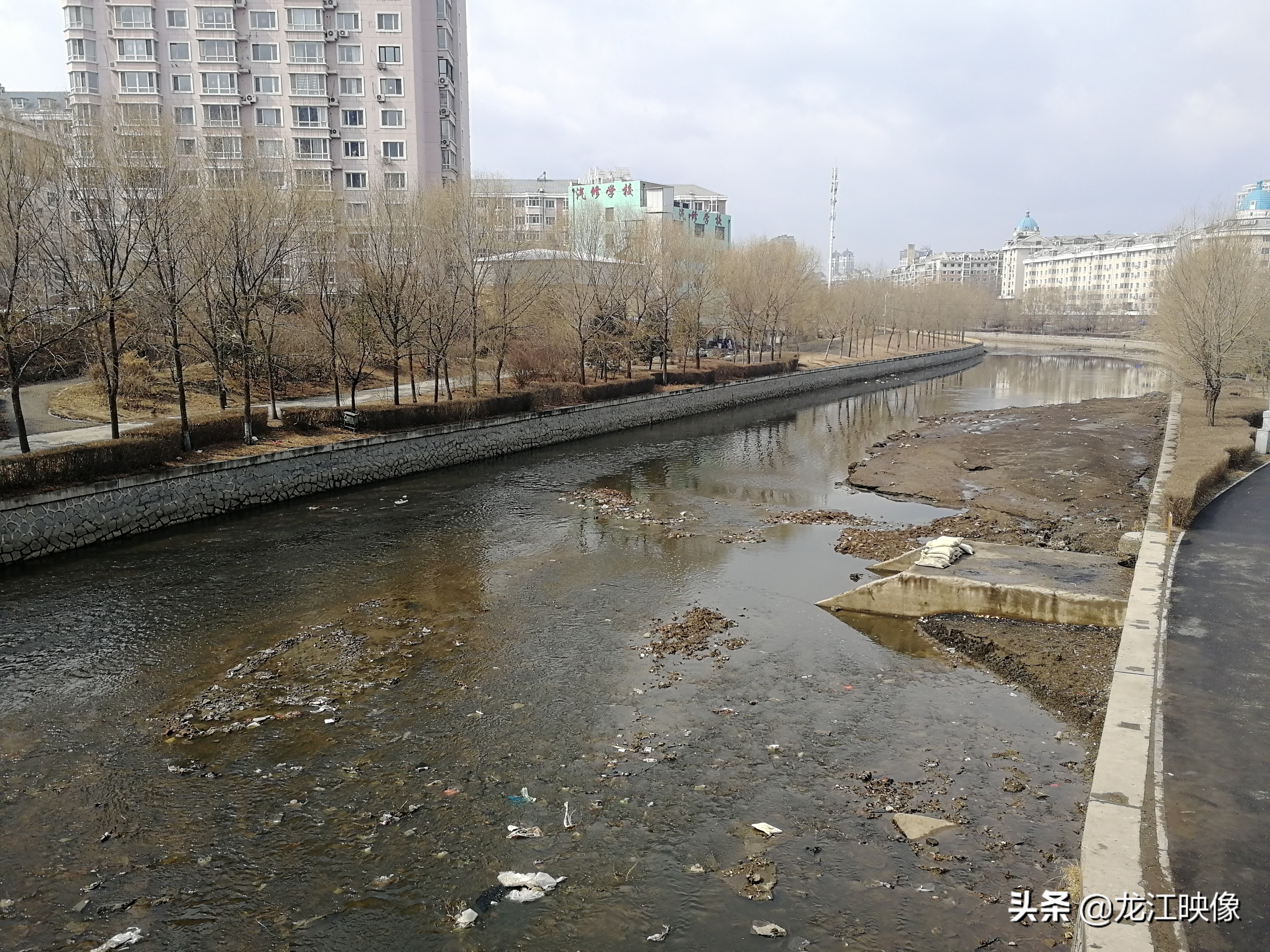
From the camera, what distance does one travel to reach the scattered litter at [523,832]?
9.73 m

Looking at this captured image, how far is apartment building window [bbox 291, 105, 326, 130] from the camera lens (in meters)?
57.8

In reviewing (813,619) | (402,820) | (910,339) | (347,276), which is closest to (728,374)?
(347,276)

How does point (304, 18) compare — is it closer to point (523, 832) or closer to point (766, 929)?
point (523, 832)

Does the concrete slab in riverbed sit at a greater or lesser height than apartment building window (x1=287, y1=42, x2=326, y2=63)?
lesser

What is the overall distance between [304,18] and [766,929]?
64.7 meters

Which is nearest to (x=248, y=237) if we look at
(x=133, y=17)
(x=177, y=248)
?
(x=177, y=248)

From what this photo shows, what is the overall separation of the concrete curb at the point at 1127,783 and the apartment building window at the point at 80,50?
220 feet

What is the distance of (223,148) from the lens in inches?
1270

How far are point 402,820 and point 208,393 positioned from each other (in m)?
31.5

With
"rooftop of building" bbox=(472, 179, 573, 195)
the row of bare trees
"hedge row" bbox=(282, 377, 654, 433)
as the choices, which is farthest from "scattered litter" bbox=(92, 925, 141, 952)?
"rooftop of building" bbox=(472, 179, 573, 195)

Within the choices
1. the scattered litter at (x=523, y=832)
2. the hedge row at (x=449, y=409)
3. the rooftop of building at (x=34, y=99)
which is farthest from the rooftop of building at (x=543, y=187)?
the scattered litter at (x=523, y=832)

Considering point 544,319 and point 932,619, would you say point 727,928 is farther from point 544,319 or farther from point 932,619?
point 544,319

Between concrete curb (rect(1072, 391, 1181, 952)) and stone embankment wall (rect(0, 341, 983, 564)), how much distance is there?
22.2m

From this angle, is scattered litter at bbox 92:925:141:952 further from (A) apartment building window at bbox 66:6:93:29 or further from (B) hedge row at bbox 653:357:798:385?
(A) apartment building window at bbox 66:6:93:29
